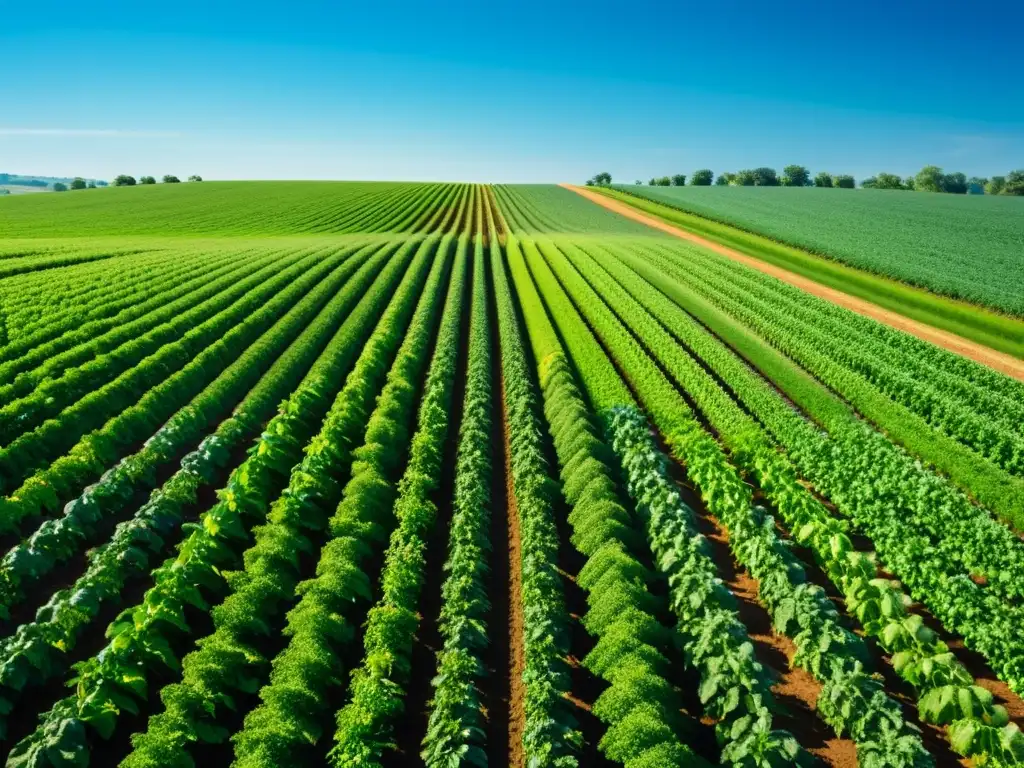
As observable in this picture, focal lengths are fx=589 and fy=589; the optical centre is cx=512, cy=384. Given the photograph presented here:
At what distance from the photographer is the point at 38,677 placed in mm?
10984

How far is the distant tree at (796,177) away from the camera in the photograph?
152 meters

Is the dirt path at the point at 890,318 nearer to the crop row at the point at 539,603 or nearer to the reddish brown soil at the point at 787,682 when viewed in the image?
the reddish brown soil at the point at 787,682

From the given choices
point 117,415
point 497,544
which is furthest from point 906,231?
point 117,415

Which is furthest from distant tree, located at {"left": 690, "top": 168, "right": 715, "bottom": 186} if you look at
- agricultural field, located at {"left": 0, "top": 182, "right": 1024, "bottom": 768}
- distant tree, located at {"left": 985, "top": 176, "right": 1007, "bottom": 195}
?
agricultural field, located at {"left": 0, "top": 182, "right": 1024, "bottom": 768}

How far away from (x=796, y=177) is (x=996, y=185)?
41.2m

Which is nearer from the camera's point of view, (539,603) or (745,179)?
(539,603)

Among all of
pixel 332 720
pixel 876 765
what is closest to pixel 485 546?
pixel 332 720

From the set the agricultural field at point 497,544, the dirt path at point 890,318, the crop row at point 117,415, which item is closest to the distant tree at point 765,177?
the dirt path at point 890,318

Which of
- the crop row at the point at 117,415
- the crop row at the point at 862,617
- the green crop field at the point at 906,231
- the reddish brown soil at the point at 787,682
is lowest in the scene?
the reddish brown soil at the point at 787,682

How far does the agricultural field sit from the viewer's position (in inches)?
403

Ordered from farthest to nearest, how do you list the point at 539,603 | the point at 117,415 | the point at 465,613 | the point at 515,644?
the point at 117,415 → the point at 515,644 → the point at 465,613 → the point at 539,603

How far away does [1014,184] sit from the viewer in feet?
411

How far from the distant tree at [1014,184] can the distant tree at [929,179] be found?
41.3 feet

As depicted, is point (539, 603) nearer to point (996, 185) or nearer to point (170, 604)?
point (170, 604)
